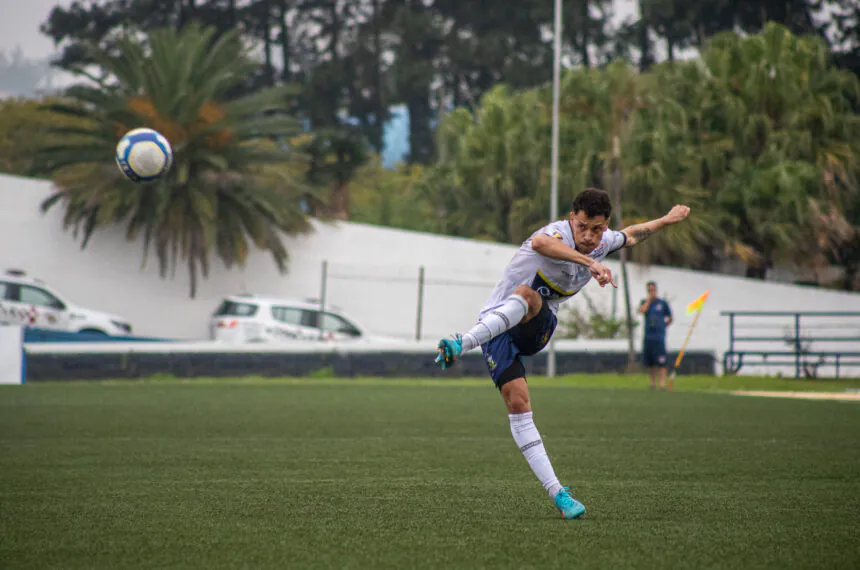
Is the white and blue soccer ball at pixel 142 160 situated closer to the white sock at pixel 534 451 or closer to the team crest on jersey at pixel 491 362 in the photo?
the team crest on jersey at pixel 491 362

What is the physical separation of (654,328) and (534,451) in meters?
16.5

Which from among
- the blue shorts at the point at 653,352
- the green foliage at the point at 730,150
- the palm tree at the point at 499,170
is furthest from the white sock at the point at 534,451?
the palm tree at the point at 499,170

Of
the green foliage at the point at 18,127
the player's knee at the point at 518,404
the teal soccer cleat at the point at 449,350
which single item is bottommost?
the player's knee at the point at 518,404

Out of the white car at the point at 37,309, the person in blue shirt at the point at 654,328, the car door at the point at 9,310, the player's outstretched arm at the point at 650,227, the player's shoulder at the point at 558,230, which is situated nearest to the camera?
the player's shoulder at the point at 558,230

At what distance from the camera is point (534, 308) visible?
7.61 m

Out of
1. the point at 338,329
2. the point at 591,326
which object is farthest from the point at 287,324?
the point at 591,326

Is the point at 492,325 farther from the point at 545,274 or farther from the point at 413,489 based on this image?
the point at 413,489

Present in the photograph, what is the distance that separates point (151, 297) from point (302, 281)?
4.43 meters

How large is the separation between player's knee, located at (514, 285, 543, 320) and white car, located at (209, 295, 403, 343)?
23276 mm

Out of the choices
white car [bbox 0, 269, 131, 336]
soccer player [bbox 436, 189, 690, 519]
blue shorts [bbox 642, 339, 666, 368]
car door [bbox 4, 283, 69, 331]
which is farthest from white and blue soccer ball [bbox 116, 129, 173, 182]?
car door [bbox 4, 283, 69, 331]

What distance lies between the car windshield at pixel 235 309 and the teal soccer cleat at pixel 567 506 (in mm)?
24458

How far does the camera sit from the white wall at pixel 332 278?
Result: 3459 cm

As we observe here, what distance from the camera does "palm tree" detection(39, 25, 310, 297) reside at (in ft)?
112

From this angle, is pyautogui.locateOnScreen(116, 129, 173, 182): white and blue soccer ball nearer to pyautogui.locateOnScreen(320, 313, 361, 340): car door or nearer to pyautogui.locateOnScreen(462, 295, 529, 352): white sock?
pyautogui.locateOnScreen(462, 295, 529, 352): white sock
